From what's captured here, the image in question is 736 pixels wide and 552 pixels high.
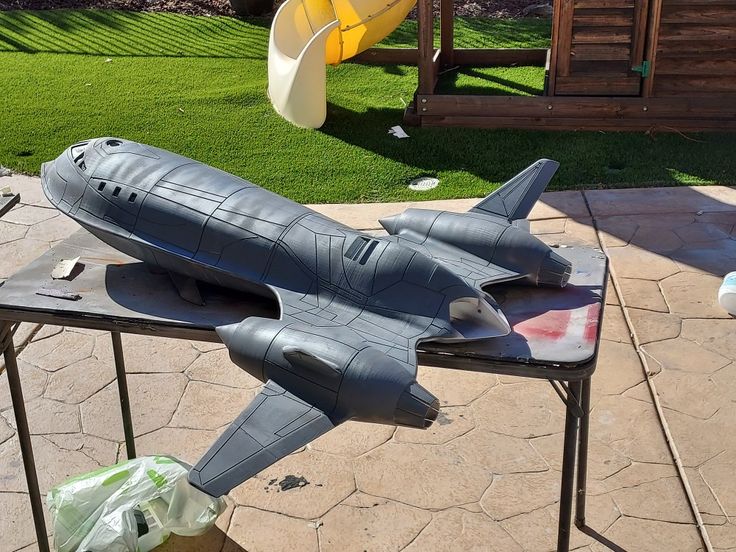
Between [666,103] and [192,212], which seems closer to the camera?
[192,212]

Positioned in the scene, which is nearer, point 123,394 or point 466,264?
point 466,264

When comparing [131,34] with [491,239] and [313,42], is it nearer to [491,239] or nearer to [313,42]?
[313,42]

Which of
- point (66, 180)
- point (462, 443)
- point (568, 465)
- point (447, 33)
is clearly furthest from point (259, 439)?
point (447, 33)

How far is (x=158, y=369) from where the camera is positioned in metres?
5.73

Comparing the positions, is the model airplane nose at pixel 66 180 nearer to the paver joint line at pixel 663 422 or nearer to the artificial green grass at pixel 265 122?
the paver joint line at pixel 663 422

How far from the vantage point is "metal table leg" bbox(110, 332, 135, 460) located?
453cm

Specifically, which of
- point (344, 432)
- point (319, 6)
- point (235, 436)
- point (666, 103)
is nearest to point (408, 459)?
point (344, 432)

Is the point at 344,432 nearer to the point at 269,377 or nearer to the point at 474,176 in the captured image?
the point at 269,377

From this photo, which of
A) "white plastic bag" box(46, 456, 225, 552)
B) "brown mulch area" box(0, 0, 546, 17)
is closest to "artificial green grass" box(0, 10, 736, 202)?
"brown mulch area" box(0, 0, 546, 17)

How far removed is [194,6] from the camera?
1395cm

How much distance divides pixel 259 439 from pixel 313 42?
7348mm

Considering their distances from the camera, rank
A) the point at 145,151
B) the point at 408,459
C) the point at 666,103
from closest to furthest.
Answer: the point at 145,151 < the point at 408,459 < the point at 666,103

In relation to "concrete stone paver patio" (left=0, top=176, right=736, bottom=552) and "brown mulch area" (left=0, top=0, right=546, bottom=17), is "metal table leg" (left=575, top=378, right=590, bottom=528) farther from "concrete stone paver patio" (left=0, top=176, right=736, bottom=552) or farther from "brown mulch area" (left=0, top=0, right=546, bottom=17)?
"brown mulch area" (left=0, top=0, right=546, bottom=17)

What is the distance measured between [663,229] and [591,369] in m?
4.71
